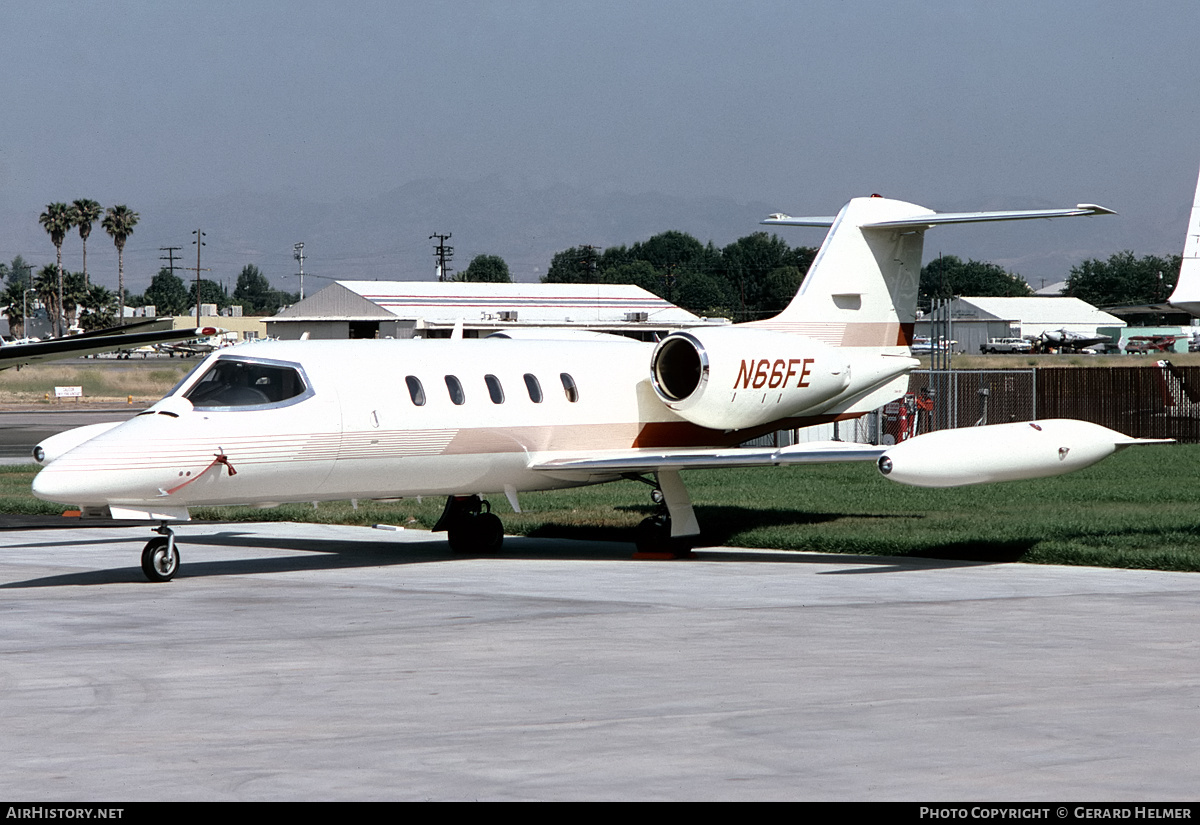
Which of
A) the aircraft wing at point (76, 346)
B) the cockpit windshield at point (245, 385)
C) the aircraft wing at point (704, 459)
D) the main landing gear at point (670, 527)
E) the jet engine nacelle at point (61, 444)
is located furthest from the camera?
the main landing gear at point (670, 527)

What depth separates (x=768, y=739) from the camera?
762 centimetres

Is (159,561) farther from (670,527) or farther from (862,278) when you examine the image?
(862,278)

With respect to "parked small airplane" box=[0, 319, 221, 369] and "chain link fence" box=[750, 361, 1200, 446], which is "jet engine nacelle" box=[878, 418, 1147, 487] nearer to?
"parked small airplane" box=[0, 319, 221, 369]

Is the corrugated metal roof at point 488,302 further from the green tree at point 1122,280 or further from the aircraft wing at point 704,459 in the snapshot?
the green tree at point 1122,280

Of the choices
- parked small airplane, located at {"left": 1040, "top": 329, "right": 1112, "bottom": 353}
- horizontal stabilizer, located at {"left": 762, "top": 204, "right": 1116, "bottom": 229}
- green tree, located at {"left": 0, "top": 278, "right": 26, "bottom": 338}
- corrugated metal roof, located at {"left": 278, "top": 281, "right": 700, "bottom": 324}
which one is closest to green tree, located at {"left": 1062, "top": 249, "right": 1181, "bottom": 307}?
parked small airplane, located at {"left": 1040, "top": 329, "right": 1112, "bottom": 353}

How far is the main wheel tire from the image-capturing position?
15.4 m

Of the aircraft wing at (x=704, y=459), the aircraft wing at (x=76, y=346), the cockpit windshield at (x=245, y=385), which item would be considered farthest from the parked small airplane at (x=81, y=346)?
the aircraft wing at (x=704, y=459)

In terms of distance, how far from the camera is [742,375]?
742 inches

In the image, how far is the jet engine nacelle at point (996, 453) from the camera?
15203 millimetres

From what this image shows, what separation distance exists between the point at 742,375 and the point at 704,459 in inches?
74.1

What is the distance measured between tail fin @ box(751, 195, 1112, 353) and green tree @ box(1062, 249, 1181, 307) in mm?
148352

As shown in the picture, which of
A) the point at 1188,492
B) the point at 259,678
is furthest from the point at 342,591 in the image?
the point at 1188,492

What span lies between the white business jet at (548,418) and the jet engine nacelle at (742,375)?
28 millimetres

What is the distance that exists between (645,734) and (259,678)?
10.6ft
